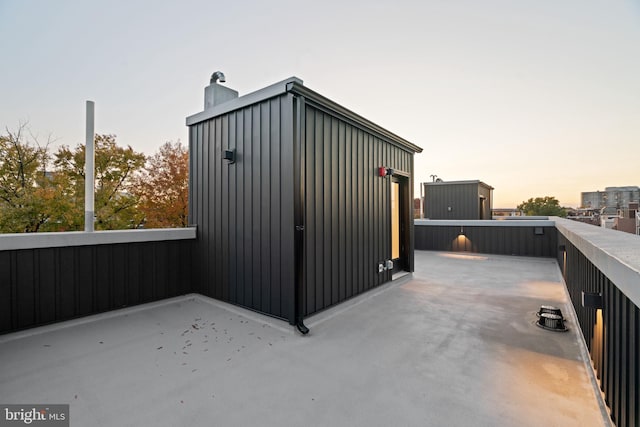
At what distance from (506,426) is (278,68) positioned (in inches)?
298

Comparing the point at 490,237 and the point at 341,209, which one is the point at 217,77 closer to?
the point at 341,209

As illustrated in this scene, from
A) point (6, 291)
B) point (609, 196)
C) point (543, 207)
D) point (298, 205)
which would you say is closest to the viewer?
point (6, 291)

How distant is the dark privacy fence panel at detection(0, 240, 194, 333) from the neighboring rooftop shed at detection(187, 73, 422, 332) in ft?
1.41

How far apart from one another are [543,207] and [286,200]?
35.1m

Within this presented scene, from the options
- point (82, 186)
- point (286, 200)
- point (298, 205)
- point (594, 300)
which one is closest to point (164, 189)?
point (82, 186)

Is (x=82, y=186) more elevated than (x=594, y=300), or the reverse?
(x=82, y=186)

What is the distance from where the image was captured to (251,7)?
562cm

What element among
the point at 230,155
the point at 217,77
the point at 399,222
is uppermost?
the point at 217,77

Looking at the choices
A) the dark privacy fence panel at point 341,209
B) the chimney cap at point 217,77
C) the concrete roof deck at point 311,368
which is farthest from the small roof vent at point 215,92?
the concrete roof deck at point 311,368

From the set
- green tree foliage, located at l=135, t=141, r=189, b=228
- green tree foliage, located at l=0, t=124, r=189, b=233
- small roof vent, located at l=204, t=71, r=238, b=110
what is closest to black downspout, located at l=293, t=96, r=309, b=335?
small roof vent, located at l=204, t=71, r=238, b=110

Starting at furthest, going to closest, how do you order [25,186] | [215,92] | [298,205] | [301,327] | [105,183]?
[105,183] → [25,186] → [215,92] → [298,205] → [301,327]

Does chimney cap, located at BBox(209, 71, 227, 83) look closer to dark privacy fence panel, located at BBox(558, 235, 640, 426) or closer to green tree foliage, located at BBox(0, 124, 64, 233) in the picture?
dark privacy fence panel, located at BBox(558, 235, 640, 426)

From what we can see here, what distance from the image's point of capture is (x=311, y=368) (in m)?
2.05

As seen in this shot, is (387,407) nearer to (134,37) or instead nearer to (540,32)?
(540,32)
